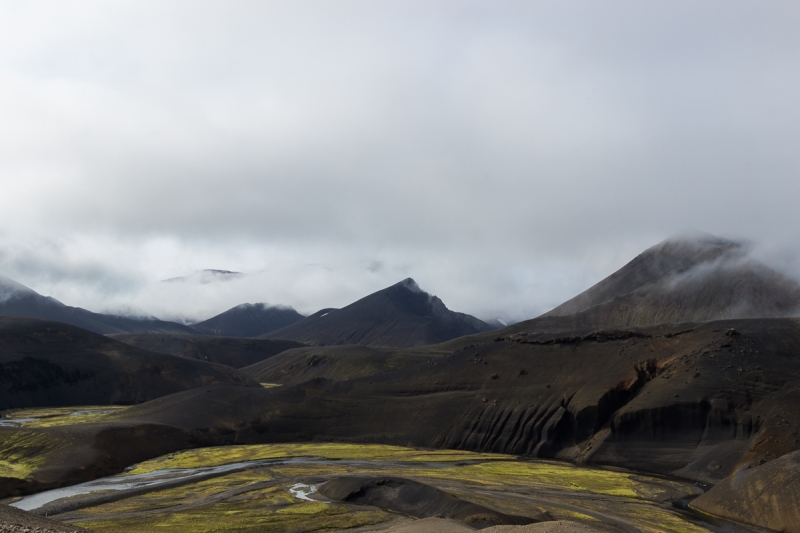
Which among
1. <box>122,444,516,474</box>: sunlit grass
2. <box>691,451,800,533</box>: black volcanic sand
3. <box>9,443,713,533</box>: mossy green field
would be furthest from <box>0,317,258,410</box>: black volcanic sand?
<box>691,451,800,533</box>: black volcanic sand

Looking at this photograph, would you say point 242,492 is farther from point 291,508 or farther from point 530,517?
point 530,517

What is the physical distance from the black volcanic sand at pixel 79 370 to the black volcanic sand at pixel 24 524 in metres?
138

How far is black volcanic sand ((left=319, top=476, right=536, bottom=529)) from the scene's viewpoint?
45.7m

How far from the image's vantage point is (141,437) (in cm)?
8950

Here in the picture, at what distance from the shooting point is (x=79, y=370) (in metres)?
174

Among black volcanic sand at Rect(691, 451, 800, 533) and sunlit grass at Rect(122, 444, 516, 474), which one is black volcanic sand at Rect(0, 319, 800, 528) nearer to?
sunlit grass at Rect(122, 444, 516, 474)

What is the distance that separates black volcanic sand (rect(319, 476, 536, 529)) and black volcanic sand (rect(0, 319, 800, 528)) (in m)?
30.2

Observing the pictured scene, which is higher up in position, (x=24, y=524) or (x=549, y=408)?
(x=549, y=408)

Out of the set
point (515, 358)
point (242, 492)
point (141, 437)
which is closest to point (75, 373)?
point (141, 437)

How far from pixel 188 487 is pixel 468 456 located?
3739 cm

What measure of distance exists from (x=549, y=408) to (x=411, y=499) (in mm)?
43097

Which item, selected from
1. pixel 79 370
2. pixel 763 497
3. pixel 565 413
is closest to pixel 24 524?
pixel 763 497

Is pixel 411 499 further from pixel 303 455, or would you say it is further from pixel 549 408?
pixel 549 408

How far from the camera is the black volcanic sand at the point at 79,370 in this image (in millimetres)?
163625
